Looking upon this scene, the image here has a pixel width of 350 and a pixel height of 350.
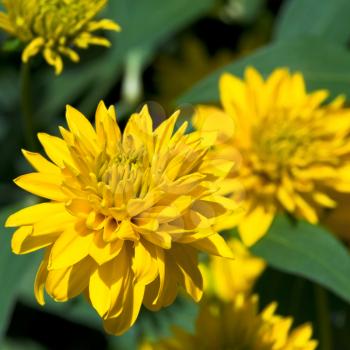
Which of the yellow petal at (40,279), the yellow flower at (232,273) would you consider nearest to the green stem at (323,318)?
the yellow flower at (232,273)

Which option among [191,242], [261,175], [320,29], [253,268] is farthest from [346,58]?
[191,242]

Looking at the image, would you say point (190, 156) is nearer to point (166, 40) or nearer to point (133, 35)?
point (133, 35)

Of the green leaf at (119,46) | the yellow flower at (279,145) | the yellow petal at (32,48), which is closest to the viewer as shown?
the yellow petal at (32,48)

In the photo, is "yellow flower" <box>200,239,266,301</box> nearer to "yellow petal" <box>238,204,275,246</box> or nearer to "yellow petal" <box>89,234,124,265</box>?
"yellow petal" <box>238,204,275,246</box>

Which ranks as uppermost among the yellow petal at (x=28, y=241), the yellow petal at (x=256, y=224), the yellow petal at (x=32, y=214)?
the yellow petal at (x=32, y=214)

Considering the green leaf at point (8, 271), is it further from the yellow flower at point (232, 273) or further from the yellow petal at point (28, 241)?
the yellow flower at point (232, 273)

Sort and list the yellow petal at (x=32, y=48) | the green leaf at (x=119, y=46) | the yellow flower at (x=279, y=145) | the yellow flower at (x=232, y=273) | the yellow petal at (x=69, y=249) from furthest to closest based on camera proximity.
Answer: the green leaf at (x=119, y=46) < the yellow flower at (x=232, y=273) < the yellow flower at (x=279, y=145) < the yellow petal at (x=32, y=48) < the yellow petal at (x=69, y=249)

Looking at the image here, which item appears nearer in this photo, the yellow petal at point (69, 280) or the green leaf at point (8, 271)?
the yellow petal at point (69, 280)
